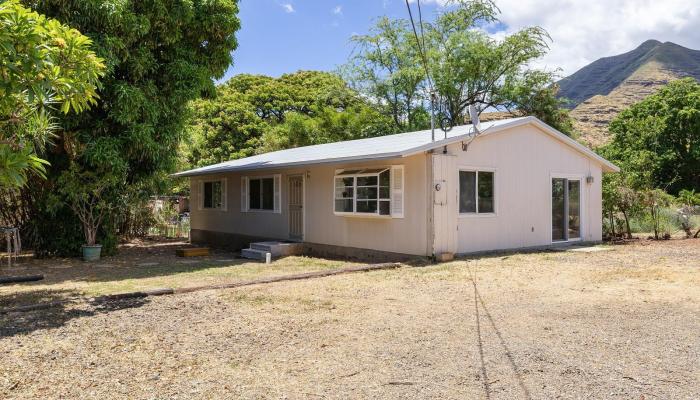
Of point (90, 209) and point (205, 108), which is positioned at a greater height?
point (205, 108)

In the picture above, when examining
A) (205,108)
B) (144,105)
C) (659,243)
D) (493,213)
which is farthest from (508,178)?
(205,108)

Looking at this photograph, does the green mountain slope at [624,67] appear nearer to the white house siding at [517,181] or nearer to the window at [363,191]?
the white house siding at [517,181]

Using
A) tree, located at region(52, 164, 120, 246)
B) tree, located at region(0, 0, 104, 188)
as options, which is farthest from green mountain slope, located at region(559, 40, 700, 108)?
tree, located at region(0, 0, 104, 188)

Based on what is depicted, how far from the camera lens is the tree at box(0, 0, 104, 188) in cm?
502

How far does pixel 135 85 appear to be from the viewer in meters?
11.5

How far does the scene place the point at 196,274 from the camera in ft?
31.9

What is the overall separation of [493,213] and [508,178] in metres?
0.93

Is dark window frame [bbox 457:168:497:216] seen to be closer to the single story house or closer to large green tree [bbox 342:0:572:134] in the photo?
the single story house

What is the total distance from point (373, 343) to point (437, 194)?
19.7 feet

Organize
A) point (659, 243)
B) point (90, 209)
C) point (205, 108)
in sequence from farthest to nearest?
1. point (205, 108)
2. point (659, 243)
3. point (90, 209)

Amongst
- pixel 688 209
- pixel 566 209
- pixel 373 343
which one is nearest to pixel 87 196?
pixel 373 343

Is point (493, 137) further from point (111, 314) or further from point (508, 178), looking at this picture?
point (111, 314)

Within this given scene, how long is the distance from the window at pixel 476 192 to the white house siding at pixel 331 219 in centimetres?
112

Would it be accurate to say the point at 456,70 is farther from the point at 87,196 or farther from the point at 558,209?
the point at 87,196
